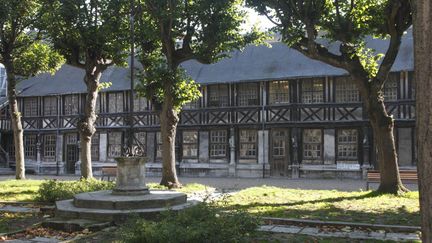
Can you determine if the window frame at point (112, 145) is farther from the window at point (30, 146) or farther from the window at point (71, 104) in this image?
the window at point (30, 146)

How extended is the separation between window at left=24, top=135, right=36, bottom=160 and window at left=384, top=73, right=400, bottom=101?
23.8 m

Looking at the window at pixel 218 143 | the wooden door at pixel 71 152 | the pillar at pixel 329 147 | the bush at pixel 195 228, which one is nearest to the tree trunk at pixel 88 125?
the bush at pixel 195 228

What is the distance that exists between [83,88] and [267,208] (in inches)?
912

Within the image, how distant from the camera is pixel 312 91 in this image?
1053 inches

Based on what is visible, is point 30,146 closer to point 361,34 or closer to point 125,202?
point 361,34

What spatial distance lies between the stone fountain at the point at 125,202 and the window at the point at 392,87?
1734 cm

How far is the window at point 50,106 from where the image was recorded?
112 feet

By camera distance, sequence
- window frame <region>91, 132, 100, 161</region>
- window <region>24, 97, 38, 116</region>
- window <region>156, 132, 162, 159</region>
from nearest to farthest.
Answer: window <region>156, 132, 162, 159</region> → window frame <region>91, 132, 100, 161</region> → window <region>24, 97, 38, 116</region>

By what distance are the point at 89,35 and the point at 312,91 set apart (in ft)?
45.8

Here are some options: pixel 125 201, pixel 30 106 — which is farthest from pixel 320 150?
pixel 30 106

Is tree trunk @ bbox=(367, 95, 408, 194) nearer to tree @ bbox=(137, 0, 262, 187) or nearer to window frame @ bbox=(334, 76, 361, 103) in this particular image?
tree @ bbox=(137, 0, 262, 187)

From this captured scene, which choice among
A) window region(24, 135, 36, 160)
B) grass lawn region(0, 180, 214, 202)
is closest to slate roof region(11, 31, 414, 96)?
window region(24, 135, 36, 160)

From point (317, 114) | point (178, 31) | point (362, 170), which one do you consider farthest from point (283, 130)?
point (178, 31)

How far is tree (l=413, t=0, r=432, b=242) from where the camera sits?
13.1 ft
